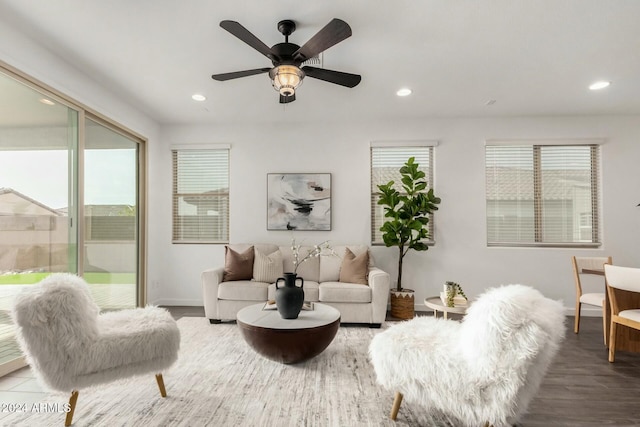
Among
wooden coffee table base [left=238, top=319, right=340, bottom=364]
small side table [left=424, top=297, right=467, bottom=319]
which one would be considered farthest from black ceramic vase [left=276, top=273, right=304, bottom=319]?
small side table [left=424, top=297, right=467, bottom=319]

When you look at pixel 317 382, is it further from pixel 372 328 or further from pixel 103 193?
pixel 103 193

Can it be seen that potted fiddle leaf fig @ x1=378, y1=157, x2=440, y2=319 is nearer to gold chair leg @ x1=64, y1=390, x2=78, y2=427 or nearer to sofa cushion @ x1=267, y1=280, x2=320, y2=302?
sofa cushion @ x1=267, y1=280, x2=320, y2=302

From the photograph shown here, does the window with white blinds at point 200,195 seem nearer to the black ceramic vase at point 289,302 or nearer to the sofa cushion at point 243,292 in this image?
the sofa cushion at point 243,292

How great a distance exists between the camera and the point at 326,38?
78.0 inches

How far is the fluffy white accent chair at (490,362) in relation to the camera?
1534 millimetres

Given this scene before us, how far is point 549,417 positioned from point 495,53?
274 centimetres

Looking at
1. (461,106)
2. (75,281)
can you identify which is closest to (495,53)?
(461,106)

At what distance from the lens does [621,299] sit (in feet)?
9.11

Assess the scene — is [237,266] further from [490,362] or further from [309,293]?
[490,362]

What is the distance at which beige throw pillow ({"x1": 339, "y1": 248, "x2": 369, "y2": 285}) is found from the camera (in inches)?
152

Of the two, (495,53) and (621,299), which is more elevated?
(495,53)

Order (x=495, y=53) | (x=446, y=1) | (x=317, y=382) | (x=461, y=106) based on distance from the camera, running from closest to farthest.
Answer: (x=446, y=1) → (x=317, y=382) → (x=495, y=53) → (x=461, y=106)

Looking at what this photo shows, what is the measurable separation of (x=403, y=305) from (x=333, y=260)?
103 centimetres

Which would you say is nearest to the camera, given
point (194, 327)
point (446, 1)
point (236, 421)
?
point (236, 421)
